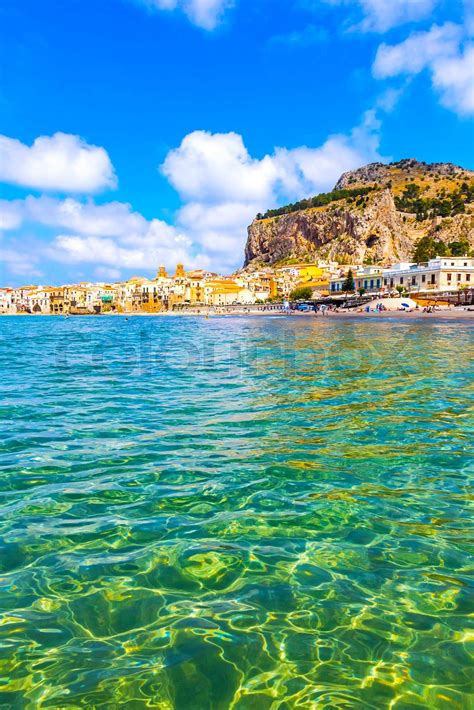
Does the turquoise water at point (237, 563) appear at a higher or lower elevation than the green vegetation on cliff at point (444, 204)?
lower

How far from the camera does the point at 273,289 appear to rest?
6599 inches

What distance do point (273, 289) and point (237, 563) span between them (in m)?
165

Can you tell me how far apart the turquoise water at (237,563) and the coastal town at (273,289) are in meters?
83.4

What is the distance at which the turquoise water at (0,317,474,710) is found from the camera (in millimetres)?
3111

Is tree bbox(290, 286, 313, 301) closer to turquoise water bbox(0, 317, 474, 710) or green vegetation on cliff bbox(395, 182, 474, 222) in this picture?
green vegetation on cliff bbox(395, 182, 474, 222)

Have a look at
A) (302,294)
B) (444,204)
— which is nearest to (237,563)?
(302,294)

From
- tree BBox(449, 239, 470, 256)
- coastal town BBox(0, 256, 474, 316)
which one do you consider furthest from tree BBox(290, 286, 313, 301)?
tree BBox(449, 239, 470, 256)

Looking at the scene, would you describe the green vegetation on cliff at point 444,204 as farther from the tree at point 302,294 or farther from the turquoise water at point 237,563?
the turquoise water at point 237,563

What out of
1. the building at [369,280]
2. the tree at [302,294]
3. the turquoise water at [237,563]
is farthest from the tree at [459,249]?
the turquoise water at [237,563]

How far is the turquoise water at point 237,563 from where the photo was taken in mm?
3111

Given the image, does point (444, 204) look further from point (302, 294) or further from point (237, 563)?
point (237, 563)

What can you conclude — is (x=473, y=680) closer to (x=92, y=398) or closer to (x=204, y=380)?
(x=92, y=398)

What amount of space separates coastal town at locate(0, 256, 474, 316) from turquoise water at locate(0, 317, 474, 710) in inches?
3284

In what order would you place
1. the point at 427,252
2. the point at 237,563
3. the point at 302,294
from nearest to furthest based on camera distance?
the point at 237,563
the point at 427,252
the point at 302,294
